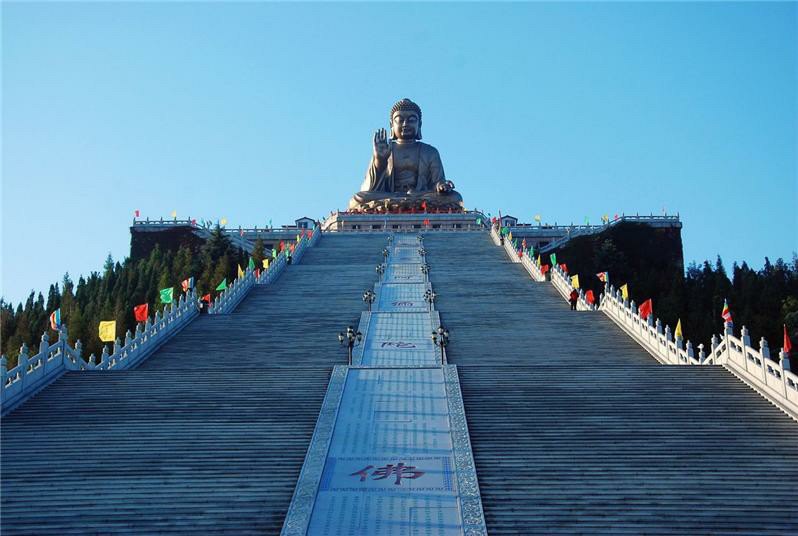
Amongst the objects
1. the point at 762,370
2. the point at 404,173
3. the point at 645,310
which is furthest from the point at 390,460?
the point at 404,173

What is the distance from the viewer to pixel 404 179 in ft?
157

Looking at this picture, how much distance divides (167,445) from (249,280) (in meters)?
15.4

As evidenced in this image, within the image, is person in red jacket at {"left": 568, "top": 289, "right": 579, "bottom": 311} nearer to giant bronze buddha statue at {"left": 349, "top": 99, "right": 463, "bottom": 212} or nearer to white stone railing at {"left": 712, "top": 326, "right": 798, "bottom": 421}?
white stone railing at {"left": 712, "top": 326, "right": 798, "bottom": 421}

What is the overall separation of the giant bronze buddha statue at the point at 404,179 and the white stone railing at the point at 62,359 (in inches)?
984

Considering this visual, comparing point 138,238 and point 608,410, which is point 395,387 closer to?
point 608,410

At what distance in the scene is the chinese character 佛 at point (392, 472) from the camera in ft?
37.6

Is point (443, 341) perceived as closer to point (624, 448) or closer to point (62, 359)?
point (624, 448)

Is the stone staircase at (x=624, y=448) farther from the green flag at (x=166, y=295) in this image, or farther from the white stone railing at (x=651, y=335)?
the green flag at (x=166, y=295)

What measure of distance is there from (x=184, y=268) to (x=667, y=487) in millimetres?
25461

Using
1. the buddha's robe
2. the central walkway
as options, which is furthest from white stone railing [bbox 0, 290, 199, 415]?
the buddha's robe

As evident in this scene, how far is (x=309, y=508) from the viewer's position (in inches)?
412

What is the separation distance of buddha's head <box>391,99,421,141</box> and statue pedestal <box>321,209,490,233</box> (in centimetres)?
596

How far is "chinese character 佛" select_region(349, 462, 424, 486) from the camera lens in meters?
11.5

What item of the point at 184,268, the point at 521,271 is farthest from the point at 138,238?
the point at 521,271
